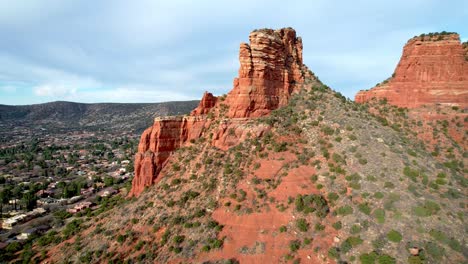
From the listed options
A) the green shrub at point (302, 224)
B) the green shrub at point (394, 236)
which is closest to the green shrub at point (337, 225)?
the green shrub at point (302, 224)

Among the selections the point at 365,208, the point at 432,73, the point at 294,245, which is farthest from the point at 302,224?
the point at 432,73

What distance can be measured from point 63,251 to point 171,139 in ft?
54.3

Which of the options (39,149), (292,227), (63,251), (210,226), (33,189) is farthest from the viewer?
(39,149)

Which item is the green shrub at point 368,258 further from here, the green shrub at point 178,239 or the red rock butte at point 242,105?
the red rock butte at point 242,105

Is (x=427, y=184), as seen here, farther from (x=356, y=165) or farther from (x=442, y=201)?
(x=356, y=165)

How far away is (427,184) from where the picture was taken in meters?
→ 24.5

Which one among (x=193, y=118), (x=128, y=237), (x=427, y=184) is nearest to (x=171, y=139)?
(x=193, y=118)

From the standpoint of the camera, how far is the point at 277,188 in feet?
84.7

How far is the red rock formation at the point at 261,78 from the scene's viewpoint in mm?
31703

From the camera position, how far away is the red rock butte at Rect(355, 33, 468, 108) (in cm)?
4203

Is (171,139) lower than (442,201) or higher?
higher

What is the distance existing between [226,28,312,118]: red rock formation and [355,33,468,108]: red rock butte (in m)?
23.2

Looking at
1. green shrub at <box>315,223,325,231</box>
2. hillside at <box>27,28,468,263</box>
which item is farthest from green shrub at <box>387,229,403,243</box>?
green shrub at <box>315,223,325,231</box>

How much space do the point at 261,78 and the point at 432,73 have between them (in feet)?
98.8
